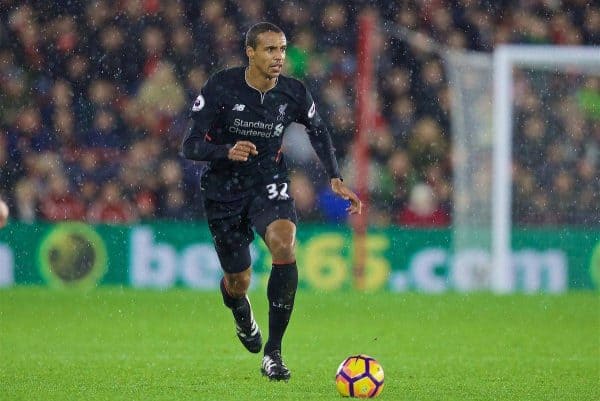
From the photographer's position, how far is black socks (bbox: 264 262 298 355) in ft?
24.9

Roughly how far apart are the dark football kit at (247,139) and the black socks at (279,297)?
289mm

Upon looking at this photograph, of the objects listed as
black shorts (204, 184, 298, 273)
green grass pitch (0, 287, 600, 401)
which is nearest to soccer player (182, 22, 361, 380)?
black shorts (204, 184, 298, 273)

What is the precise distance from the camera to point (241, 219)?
8078mm

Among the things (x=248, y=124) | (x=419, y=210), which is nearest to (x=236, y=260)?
(x=248, y=124)

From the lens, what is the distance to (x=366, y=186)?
16.0 metres

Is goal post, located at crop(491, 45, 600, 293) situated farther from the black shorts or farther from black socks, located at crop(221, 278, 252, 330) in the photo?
the black shorts

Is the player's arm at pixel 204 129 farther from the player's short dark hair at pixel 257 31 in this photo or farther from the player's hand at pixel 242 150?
the player's short dark hair at pixel 257 31

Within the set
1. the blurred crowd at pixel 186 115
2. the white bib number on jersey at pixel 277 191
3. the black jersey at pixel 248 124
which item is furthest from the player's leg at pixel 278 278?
the blurred crowd at pixel 186 115

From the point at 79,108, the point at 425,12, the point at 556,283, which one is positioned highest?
the point at 425,12

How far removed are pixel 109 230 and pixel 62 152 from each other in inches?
49.6

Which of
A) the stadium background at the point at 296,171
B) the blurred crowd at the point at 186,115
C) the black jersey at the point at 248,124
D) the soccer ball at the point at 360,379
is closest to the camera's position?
the soccer ball at the point at 360,379

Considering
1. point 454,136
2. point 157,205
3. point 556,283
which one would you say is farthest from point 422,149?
point 157,205

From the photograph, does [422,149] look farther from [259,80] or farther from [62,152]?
[259,80]

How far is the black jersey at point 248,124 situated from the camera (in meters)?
7.82
